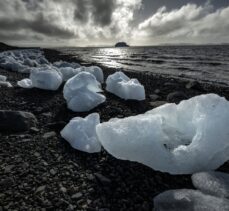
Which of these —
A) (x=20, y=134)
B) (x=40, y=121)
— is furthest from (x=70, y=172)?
(x=40, y=121)

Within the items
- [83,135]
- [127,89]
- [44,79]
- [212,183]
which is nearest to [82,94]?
[127,89]

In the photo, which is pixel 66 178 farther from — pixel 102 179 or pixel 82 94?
pixel 82 94

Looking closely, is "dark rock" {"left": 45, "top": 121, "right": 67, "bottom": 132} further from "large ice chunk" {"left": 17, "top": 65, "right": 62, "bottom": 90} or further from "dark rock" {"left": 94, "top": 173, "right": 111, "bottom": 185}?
"large ice chunk" {"left": 17, "top": 65, "right": 62, "bottom": 90}

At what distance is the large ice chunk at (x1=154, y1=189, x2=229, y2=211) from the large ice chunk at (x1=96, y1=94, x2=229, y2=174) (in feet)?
1.68

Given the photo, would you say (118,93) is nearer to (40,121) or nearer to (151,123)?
(40,121)

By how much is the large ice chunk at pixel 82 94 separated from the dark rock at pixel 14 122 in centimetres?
112

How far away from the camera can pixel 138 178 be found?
9.13 feet

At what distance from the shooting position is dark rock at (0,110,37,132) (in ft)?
13.0

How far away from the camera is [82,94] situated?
516 cm

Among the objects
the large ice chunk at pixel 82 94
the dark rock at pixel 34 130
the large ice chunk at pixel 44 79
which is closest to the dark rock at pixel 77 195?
the dark rock at pixel 34 130

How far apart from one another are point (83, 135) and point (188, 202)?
Result: 5.66ft

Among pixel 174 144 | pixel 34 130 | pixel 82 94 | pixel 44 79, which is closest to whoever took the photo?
pixel 174 144

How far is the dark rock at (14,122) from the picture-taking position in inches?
155

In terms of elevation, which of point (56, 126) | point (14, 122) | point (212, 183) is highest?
point (212, 183)
